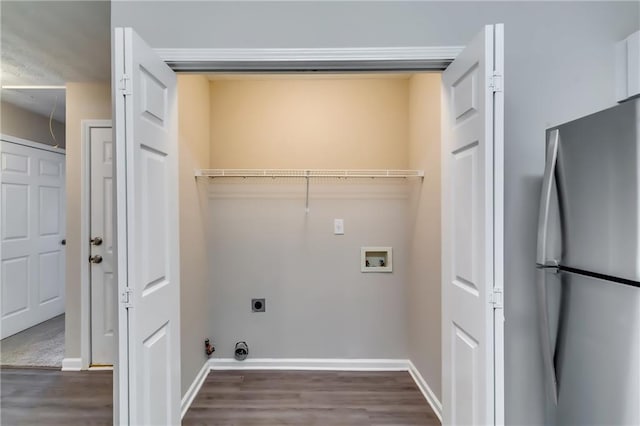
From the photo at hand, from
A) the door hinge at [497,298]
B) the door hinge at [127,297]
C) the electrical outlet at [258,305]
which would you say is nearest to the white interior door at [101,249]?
the electrical outlet at [258,305]

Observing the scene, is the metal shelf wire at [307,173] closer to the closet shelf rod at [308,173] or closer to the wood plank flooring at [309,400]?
the closet shelf rod at [308,173]

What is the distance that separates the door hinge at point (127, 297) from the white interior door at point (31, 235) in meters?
3.46

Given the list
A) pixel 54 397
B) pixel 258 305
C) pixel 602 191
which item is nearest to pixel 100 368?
pixel 54 397

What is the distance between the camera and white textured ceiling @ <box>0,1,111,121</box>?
1933 mm

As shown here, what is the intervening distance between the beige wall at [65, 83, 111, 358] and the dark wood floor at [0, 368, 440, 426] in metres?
0.39

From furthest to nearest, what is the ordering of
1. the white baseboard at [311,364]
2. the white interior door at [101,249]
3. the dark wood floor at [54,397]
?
the white interior door at [101,249] < the white baseboard at [311,364] < the dark wood floor at [54,397]

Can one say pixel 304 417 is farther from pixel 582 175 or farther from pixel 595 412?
pixel 582 175

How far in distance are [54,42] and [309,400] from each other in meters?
3.08

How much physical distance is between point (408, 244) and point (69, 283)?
9.78 feet

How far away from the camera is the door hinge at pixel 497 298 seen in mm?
1199

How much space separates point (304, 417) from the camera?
2156mm

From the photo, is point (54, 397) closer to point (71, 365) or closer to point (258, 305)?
point (71, 365)

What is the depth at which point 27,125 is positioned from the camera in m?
3.79

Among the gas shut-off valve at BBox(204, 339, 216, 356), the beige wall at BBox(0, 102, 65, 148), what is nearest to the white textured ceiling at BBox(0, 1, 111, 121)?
the beige wall at BBox(0, 102, 65, 148)
